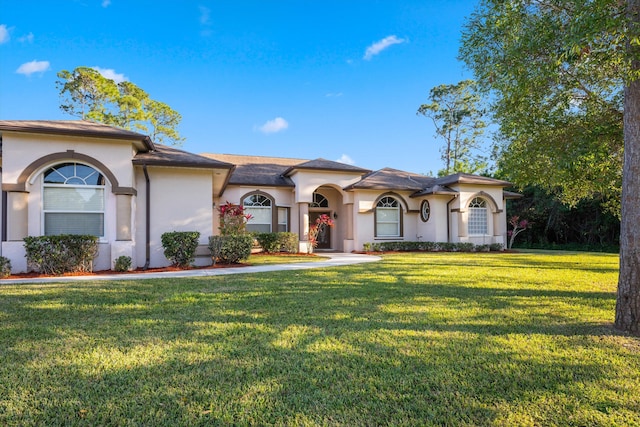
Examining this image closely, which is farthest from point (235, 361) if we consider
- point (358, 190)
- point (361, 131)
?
point (361, 131)

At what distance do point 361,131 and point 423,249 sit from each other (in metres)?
12.4

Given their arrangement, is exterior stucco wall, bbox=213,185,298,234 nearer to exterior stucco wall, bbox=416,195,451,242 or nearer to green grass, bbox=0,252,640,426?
exterior stucco wall, bbox=416,195,451,242

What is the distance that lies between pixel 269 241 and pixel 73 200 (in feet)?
29.0

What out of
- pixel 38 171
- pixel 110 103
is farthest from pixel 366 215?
pixel 110 103

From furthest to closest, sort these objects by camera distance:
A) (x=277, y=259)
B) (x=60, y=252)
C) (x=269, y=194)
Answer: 1. (x=269, y=194)
2. (x=277, y=259)
3. (x=60, y=252)

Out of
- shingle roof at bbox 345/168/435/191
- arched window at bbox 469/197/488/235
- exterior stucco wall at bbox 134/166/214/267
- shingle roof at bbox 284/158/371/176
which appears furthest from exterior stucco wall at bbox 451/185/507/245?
exterior stucco wall at bbox 134/166/214/267

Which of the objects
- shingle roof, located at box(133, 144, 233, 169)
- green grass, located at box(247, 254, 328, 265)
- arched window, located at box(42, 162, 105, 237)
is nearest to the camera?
arched window, located at box(42, 162, 105, 237)

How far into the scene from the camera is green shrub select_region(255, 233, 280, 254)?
17953mm

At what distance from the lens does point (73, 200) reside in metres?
10.9

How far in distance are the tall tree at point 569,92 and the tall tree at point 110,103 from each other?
29433mm

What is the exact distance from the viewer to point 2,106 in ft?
63.9

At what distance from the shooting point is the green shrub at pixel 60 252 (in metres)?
9.63

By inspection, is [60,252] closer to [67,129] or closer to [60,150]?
[60,150]

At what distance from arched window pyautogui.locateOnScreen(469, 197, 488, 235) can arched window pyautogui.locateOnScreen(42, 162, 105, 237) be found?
59.8 feet
